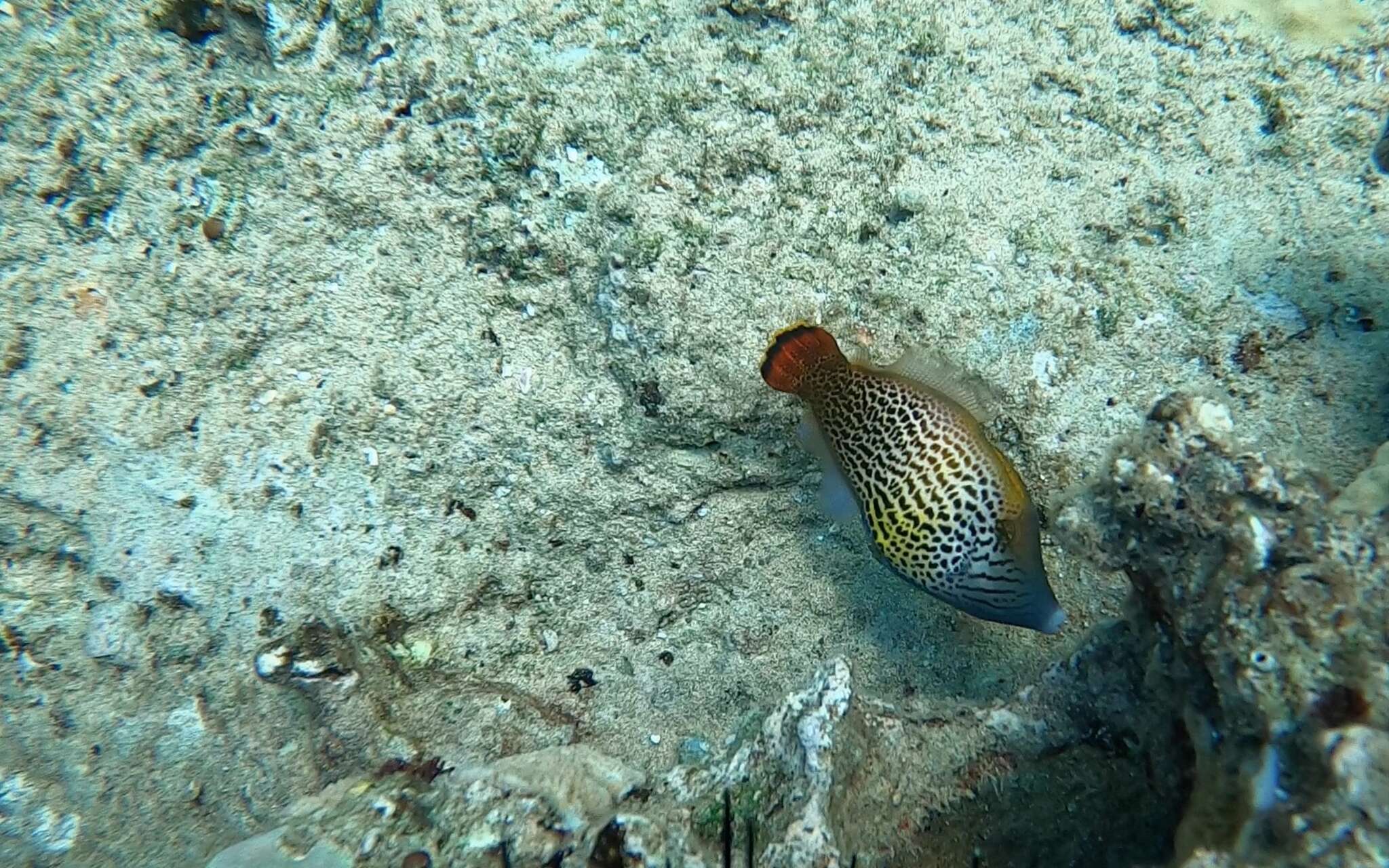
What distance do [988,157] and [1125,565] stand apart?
155 centimetres

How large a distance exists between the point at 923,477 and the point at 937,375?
0.33 m

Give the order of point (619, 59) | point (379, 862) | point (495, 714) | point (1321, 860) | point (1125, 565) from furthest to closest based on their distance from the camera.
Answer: point (619, 59)
point (495, 714)
point (379, 862)
point (1125, 565)
point (1321, 860)

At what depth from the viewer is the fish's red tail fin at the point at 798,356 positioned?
219 cm

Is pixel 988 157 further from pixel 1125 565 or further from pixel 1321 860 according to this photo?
pixel 1321 860

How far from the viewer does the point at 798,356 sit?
2.20 m

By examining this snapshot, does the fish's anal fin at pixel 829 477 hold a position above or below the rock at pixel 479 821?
above

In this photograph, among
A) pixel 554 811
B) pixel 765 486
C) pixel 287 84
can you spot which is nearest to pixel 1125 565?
pixel 765 486

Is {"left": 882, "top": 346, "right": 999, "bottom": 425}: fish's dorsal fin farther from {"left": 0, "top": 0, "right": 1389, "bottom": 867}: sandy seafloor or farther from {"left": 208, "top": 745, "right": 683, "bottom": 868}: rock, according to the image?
{"left": 208, "top": 745, "right": 683, "bottom": 868}: rock

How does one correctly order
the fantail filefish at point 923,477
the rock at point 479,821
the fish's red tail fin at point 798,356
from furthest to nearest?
the fish's red tail fin at point 798,356 → the fantail filefish at point 923,477 → the rock at point 479,821

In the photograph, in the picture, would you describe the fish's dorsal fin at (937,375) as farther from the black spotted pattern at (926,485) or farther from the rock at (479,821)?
the rock at (479,821)

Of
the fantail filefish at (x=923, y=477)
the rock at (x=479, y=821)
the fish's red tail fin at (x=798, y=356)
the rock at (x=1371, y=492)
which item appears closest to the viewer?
the rock at (x=1371, y=492)

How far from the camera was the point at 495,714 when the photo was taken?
2.50 meters

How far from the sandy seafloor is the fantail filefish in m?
0.24

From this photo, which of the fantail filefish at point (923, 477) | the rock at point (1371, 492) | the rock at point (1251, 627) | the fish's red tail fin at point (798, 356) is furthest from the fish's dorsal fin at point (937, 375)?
the rock at point (1371, 492)
